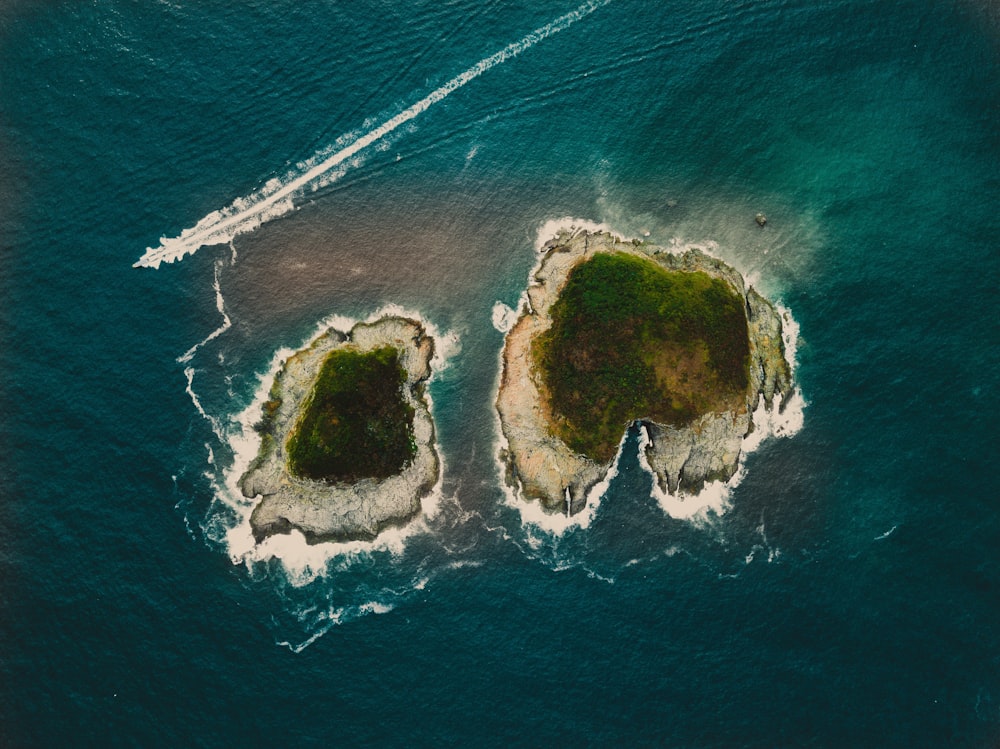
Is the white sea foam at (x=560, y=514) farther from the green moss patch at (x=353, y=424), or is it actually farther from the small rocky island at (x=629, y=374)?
the green moss patch at (x=353, y=424)

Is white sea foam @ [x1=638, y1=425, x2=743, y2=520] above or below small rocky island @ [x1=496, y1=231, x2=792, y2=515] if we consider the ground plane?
below

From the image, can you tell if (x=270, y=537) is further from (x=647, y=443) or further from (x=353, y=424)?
(x=647, y=443)

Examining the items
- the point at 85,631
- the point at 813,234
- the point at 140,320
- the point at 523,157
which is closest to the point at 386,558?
the point at 85,631

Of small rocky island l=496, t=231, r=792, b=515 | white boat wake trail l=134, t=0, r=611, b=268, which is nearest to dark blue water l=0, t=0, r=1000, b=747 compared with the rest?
white boat wake trail l=134, t=0, r=611, b=268

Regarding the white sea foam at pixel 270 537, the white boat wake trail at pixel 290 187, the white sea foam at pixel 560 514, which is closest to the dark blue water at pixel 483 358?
the white sea foam at pixel 270 537

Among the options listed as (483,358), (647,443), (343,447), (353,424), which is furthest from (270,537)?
(647,443)

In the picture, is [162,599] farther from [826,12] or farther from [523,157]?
[826,12]

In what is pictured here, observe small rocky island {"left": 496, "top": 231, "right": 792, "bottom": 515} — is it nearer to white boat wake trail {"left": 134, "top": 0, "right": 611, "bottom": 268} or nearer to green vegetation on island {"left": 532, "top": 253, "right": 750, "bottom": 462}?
green vegetation on island {"left": 532, "top": 253, "right": 750, "bottom": 462}
